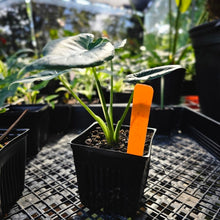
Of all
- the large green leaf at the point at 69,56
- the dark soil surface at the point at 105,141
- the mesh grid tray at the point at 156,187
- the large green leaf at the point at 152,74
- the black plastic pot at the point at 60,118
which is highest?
the large green leaf at the point at 69,56

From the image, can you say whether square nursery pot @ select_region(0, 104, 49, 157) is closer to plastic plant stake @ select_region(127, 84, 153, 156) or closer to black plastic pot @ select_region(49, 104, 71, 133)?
black plastic pot @ select_region(49, 104, 71, 133)

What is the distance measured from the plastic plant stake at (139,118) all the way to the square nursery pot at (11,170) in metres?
0.30

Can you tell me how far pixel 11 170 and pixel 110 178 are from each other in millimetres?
261

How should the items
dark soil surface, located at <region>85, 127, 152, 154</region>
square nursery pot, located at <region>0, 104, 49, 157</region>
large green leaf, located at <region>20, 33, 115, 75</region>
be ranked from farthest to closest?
1. square nursery pot, located at <region>0, 104, 49, 157</region>
2. dark soil surface, located at <region>85, 127, 152, 154</region>
3. large green leaf, located at <region>20, 33, 115, 75</region>

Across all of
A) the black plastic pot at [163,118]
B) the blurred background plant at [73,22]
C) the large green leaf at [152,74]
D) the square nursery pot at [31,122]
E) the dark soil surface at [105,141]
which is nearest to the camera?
the large green leaf at [152,74]

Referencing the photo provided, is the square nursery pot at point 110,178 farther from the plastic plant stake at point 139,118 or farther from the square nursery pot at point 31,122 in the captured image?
the square nursery pot at point 31,122

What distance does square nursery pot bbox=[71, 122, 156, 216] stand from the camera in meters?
0.45

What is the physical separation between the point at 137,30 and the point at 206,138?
335cm

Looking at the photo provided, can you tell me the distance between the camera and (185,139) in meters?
0.90

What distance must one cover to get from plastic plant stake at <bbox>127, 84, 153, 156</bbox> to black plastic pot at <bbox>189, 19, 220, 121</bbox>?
1.86 ft

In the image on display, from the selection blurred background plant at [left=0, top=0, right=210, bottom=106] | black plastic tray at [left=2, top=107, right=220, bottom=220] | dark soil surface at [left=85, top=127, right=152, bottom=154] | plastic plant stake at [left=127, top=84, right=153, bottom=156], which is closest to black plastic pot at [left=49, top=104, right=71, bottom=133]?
black plastic tray at [left=2, top=107, right=220, bottom=220]

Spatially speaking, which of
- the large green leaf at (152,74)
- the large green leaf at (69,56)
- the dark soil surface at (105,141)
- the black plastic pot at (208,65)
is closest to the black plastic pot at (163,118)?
the black plastic pot at (208,65)

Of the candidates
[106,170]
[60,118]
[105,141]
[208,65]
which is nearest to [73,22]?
[60,118]

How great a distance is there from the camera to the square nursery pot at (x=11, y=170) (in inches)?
18.5
